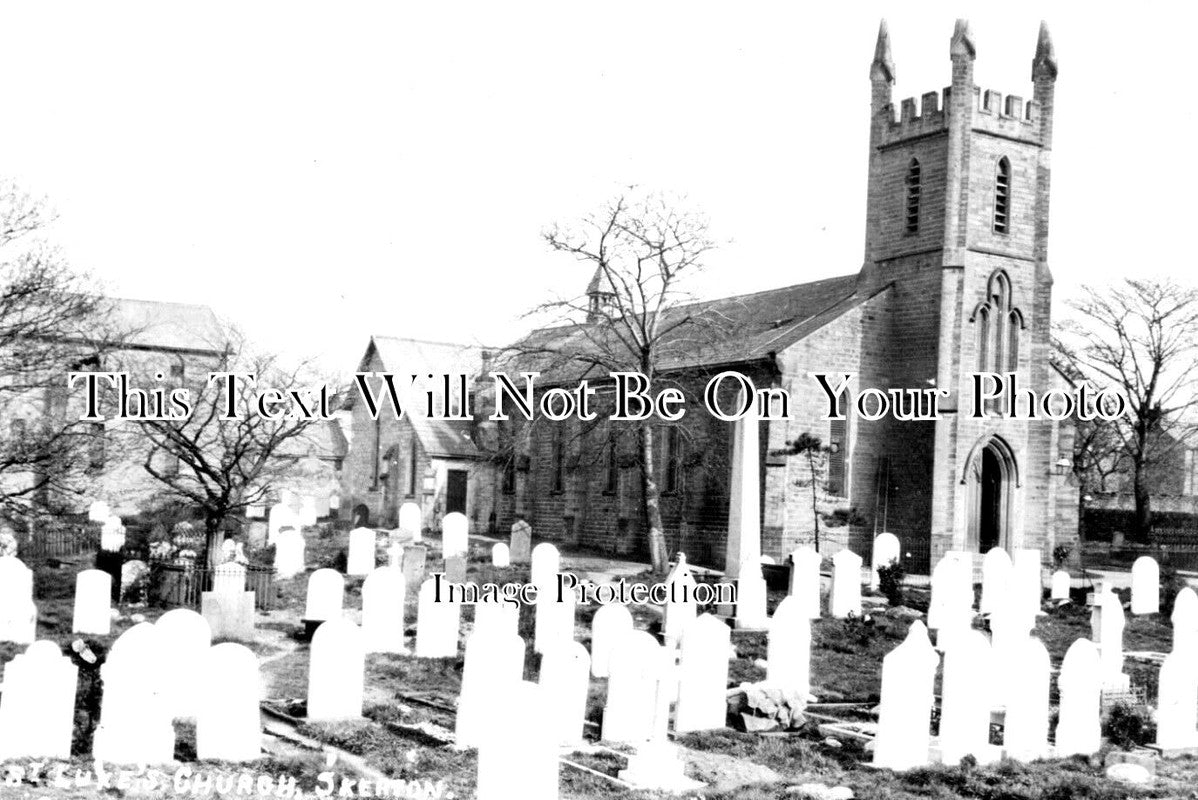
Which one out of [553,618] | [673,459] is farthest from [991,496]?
[553,618]

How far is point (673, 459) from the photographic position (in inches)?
1460

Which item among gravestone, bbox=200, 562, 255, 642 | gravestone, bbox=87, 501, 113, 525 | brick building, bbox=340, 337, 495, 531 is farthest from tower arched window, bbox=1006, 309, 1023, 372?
gravestone, bbox=87, 501, 113, 525

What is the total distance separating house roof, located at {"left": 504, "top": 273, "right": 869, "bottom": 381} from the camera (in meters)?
32.1

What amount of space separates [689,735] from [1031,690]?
3.50 m

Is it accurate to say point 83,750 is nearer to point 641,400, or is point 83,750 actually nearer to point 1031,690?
point 1031,690

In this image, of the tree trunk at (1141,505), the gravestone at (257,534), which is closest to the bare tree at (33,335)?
the gravestone at (257,534)

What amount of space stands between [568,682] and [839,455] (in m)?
20.7

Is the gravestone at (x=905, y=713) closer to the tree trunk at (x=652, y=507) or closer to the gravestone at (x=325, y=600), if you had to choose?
the gravestone at (x=325, y=600)

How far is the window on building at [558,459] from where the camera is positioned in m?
43.2

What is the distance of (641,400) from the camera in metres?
29.0

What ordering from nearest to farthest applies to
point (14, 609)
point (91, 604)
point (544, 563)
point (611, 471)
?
1. point (14, 609)
2. point (91, 604)
3. point (544, 563)
4. point (611, 471)

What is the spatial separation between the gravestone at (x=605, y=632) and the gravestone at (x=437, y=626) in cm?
249

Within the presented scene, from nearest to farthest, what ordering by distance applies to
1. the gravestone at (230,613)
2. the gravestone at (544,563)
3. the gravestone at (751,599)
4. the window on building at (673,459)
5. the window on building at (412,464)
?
the gravestone at (230,613) < the gravestone at (751,599) < the gravestone at (544,563) < the window on building at (673,459) < the window on building at (412,464)

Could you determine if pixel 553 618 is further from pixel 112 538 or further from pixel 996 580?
pixel 112 538
